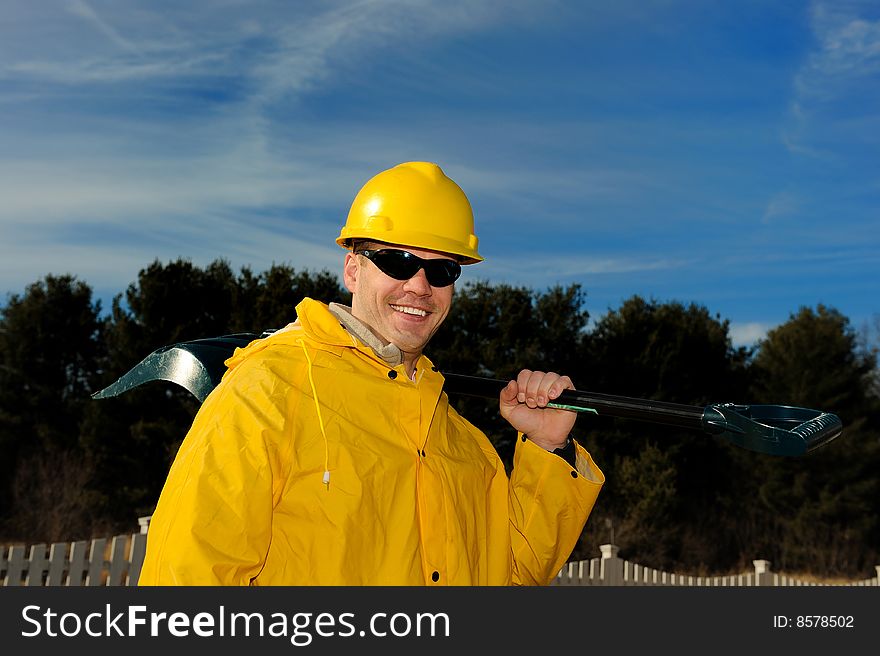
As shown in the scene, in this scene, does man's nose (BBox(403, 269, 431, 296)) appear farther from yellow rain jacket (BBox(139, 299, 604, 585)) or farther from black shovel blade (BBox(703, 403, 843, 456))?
black shovel blade (BBox(703, 403, 843, 456))

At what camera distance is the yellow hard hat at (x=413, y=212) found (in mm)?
2768

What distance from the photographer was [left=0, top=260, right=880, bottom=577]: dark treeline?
72.2 feet

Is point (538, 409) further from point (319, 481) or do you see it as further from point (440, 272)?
point (319, 481)

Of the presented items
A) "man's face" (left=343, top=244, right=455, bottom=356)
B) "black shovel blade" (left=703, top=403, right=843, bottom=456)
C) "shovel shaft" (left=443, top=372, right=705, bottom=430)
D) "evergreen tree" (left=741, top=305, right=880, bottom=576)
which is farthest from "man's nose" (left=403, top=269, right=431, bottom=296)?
"evergreen tree" (left=741, top=305, right=880, bottom=576)

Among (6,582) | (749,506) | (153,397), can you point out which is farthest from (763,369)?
(6,582)

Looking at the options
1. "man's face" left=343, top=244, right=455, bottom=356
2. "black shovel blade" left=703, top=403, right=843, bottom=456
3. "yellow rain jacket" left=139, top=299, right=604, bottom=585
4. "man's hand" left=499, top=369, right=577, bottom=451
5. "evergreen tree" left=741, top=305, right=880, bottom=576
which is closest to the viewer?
"yellow rain jacket" left=139, top=299, right=604, bottom=585

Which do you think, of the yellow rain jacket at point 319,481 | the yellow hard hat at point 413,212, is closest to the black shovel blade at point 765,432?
the yellow rain jacket at point 319,481

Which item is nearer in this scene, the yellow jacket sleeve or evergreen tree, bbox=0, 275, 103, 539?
the yellow jacket sleeve

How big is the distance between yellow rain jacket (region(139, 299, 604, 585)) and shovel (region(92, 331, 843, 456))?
40cm

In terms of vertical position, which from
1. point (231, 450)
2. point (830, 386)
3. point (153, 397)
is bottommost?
point (231, 450)

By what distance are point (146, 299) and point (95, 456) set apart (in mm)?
4036

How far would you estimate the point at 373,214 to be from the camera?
2.79 metres

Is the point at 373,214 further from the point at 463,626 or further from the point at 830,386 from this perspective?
the point at 830,386

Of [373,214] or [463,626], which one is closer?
[463,626]
